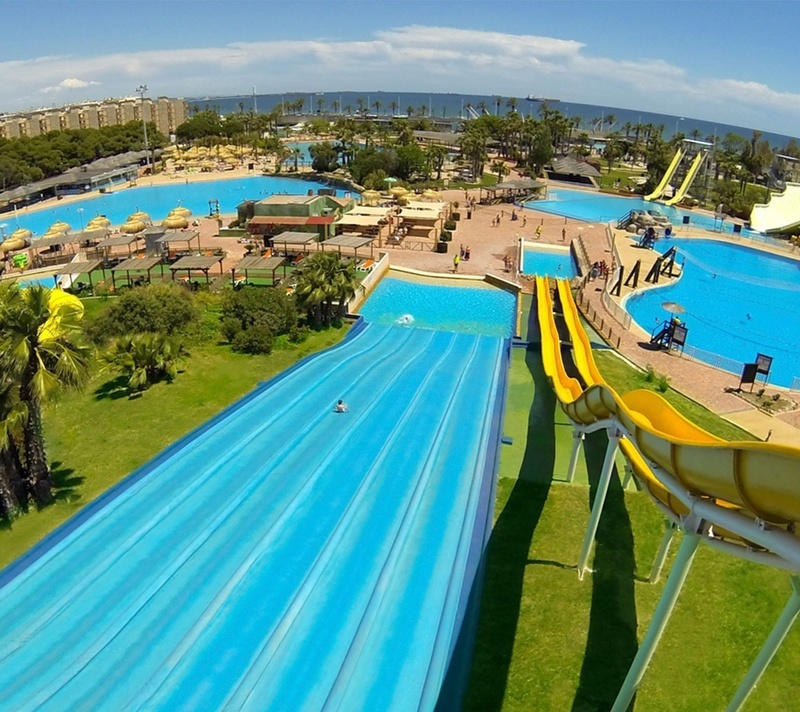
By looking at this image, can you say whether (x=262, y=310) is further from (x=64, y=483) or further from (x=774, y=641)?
(x=774, y=641)

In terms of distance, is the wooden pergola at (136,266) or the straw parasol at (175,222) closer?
the wooden pergola at (136,266)

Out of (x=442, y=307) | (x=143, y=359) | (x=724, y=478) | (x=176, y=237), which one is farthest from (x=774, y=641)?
(x=176, y=237)

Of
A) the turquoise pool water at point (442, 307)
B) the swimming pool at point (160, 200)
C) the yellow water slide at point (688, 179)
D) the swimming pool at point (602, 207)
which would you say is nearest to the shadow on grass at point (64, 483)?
the turquoise pool water at point (442, 307)

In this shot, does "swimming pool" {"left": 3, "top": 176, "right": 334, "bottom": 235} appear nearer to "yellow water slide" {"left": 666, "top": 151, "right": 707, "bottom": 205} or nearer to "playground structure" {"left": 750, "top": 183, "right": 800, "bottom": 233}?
"yellow water slide" {"left": 666, "top": 151, "right": 707, "bottom": 205}

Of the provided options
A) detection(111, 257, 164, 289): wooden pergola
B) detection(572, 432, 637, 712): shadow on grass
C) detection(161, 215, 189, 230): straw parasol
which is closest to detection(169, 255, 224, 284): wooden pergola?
detection(111, 257, 164, 289): wooden pergola

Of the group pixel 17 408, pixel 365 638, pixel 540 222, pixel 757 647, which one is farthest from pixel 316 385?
pixel 540 222

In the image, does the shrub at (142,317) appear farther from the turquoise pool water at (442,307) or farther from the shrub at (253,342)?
the turquoise pool water at (442,307)
